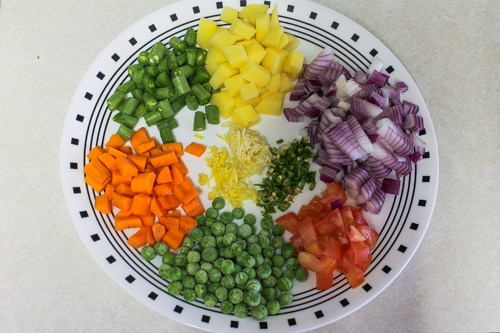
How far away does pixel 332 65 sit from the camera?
8.75 ft

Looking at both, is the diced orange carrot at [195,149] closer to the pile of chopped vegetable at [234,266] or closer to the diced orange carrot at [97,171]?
the pile of chopped vegetable at [234,266]

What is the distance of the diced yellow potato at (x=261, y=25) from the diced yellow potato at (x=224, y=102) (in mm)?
399

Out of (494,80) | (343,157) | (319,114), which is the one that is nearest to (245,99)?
(319,114)

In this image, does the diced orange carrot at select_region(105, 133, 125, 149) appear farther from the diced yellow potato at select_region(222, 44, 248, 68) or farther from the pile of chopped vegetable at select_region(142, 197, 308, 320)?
the diced yellow potato at select_region(222, 44, 248, 68)

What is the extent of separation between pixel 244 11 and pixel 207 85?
1.69 ft

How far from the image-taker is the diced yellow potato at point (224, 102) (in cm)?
276

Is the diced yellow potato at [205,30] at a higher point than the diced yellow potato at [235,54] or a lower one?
higher

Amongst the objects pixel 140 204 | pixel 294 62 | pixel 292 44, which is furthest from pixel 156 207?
pixel 292 44

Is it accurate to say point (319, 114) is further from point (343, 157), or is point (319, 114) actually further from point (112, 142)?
point (112, 142)

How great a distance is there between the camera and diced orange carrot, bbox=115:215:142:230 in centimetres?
252

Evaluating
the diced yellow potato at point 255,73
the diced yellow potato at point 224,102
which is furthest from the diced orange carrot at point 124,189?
the diced yellow potato at point 255,73

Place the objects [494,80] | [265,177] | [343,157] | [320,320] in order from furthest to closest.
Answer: [494,80]
[265,177]
[343,157]
[320,320]

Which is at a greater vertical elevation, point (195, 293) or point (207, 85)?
point (207, 85)

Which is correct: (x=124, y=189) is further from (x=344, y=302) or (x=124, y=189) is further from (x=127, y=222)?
(x=344, y=302)
